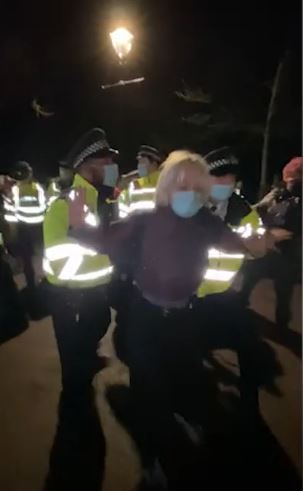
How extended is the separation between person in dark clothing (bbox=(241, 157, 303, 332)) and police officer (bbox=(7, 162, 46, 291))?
10.4 ft

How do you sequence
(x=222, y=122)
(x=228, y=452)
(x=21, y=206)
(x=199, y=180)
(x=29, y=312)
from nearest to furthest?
(x=199, y=180)
(x=228, y=452)
(x=29, y=312)
(x=21, y=206)
(x=222, y=122)

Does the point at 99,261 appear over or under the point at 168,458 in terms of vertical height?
over

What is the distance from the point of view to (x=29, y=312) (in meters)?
7.91

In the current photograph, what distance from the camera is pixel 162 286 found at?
3.68 meters

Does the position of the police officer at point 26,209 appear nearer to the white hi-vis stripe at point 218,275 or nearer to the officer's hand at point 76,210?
the white hi-vis stripe at point 218,275

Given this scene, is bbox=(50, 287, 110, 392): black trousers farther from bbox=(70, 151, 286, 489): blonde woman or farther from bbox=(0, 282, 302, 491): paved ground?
bbox=(70, 151, 286, 489): blonde woman

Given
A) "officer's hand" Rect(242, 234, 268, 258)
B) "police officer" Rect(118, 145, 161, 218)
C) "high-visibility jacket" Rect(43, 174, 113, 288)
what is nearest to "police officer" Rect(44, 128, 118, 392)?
"high-visibility jacket" Rect(43, 174, 113, 288)

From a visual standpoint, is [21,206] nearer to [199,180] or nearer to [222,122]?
[199,180]

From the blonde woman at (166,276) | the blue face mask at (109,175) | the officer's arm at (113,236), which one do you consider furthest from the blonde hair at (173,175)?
the blue face mask at (109,175)

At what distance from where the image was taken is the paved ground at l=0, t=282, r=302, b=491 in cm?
402

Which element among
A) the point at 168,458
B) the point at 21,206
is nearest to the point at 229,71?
the point at 21,206

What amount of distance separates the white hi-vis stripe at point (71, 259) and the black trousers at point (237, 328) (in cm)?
69

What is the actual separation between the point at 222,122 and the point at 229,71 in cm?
131

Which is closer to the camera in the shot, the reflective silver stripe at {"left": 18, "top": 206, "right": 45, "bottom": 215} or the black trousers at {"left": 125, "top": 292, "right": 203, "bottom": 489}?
the black trousers at {"left": 125, "top": 292, "right": 203, "bottom": 489}
